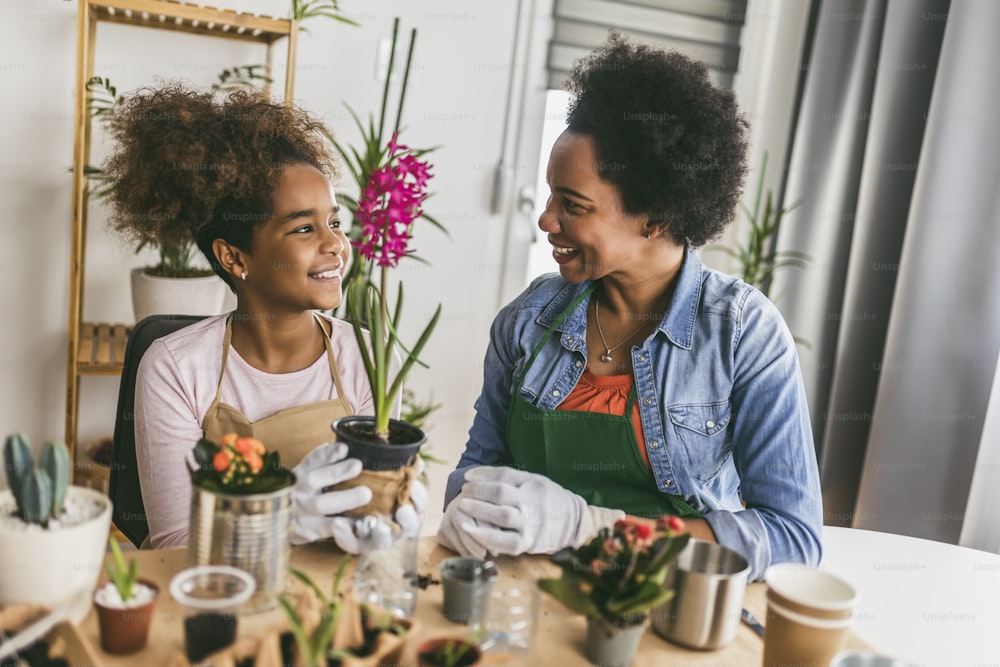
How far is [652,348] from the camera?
4.76ft

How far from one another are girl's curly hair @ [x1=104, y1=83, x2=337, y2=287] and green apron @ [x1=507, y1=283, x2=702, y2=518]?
57 cm

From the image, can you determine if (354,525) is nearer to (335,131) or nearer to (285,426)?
(285,426)

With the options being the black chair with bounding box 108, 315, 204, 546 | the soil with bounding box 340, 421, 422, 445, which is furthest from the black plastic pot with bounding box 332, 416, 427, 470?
the black chair with bounding box 108, 315, 204, 546

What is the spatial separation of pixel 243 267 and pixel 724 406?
0.86 m

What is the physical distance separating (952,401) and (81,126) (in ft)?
7.39

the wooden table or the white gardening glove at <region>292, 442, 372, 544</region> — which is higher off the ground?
the white gardening glove at <region>292, 442, 372, 544</region>

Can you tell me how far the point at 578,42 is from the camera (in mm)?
2889

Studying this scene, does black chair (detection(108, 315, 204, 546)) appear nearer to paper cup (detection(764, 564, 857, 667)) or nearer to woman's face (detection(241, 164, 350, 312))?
woman's face (detection(241, 164, 350, 312))

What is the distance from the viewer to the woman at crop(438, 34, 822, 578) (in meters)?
1.38

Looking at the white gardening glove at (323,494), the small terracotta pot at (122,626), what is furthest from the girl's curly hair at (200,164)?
the small terracotta pot at (122,626)

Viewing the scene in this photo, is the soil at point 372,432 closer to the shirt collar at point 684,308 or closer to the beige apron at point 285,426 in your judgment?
the beige apron at point 285,426

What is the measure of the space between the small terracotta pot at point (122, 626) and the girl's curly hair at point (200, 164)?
32.0 inches

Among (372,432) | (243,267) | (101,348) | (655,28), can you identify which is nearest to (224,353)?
(243,267)

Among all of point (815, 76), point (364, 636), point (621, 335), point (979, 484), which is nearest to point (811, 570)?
point (364, 636)
